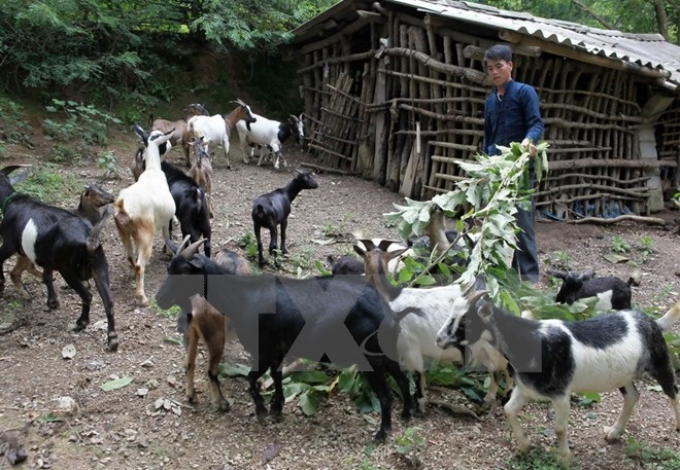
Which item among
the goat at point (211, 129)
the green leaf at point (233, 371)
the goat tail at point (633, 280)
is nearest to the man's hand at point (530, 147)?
the goat tail at point (633, 280)

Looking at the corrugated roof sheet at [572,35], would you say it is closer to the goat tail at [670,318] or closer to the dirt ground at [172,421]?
the goat tail at [670,318]

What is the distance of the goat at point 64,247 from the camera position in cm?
510

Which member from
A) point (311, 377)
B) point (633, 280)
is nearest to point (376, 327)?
point (311, 377)

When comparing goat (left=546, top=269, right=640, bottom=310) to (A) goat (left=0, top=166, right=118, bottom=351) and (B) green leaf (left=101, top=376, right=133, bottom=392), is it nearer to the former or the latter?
(B) green leaf (left=101, top=376, right=133, bottom=392)

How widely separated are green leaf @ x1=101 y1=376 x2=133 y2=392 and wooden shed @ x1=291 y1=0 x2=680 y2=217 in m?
6.42

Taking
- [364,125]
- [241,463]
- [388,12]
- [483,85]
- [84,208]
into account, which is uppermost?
[388,12]

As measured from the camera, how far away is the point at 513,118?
5781mm

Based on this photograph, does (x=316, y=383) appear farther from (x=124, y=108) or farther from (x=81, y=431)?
(x=124, y=108)

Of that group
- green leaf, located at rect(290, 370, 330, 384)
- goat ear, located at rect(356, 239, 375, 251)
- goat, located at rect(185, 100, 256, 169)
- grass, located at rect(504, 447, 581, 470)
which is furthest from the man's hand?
goat, located at rect(185, 100, 256, 169)

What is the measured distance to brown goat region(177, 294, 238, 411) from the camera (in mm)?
4344

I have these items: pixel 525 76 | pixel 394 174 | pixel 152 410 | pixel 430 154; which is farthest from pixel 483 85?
pixel 152 410

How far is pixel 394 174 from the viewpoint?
37.8ft

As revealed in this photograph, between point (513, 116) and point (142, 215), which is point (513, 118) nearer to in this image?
point (513, 116)

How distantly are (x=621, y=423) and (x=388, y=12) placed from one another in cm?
914
